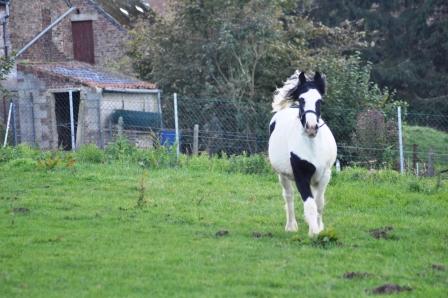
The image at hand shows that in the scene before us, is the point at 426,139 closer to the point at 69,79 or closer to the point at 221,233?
the point at 69,79

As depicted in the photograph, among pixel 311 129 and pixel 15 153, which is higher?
pixel 311 129

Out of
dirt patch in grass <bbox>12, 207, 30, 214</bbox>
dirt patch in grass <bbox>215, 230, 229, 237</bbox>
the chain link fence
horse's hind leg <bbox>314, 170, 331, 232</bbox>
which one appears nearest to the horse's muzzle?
horse's hind leg <bbox>314, 170, 331, 232</bbox>

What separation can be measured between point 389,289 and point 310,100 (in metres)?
3.42

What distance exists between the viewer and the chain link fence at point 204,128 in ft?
68.8

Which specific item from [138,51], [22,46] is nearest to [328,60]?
[138,51]

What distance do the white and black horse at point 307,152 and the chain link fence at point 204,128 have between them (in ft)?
24.8

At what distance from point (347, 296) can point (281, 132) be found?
4386mm

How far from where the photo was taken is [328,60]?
2888 cm

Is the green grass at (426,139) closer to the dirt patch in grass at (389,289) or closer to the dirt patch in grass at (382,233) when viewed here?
the dirt patch in grass at (382,233)

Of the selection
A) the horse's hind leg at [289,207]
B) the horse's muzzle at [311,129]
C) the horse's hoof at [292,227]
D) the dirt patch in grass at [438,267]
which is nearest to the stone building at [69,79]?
the horse's hind leg at [289,207]

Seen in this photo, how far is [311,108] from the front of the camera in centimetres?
1074

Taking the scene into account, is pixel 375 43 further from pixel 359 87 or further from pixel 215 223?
pixel 215 223

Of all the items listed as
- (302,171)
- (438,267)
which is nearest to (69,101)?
(302,171)

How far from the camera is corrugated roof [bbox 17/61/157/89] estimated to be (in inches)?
1158
